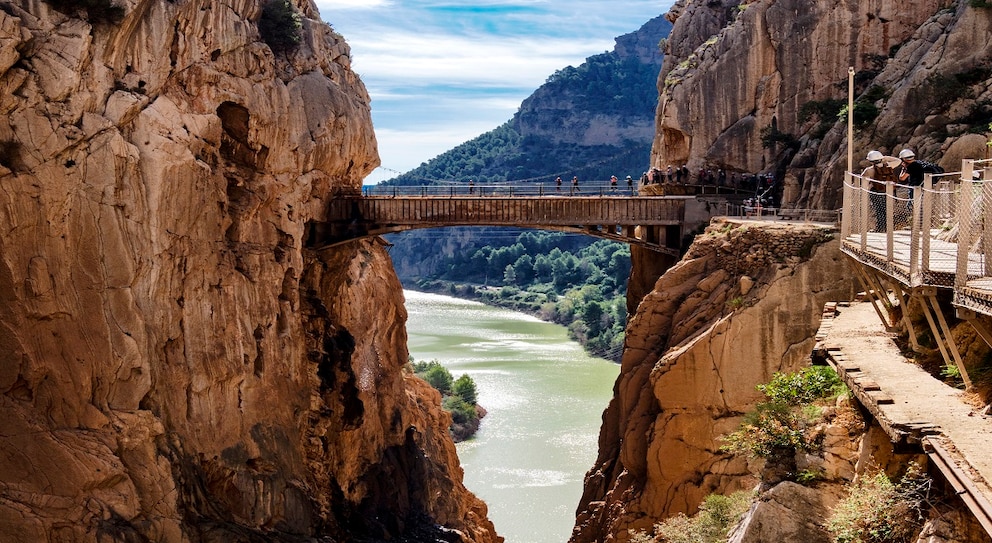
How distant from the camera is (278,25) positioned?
27.2 metres

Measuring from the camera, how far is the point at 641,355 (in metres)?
26.2

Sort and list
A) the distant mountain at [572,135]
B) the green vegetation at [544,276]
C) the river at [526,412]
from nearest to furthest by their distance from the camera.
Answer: the river at [526,412]
the green vegetation at [544,276]
the distant mountain at [572,135]

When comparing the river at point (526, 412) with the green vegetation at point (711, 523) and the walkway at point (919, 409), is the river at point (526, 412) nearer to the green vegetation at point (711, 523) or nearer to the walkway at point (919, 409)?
the green vegetation at point (711, 523)

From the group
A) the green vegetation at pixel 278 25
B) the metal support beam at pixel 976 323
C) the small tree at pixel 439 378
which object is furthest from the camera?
the small tree at pixel 439 378

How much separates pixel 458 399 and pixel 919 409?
4706 cm

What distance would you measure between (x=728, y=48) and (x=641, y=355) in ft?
42.2

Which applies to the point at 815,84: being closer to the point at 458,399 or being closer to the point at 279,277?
the point at 279,277

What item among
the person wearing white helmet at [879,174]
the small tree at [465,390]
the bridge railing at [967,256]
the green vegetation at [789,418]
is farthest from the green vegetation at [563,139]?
the bridge railing at [967,256]

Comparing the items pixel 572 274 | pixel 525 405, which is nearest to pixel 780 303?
pixel 525 405

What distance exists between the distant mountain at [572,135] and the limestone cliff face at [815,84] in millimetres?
101483

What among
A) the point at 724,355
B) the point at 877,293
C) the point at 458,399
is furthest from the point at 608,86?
the point at 877,293

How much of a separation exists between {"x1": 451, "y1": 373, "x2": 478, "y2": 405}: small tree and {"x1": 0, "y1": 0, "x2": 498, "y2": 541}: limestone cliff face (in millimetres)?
24637

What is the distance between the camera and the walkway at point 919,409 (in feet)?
23.4

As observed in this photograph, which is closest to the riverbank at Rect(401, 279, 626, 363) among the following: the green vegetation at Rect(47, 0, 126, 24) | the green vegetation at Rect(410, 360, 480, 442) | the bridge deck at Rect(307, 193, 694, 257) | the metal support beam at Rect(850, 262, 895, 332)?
the green vegetation at Rect(410, 360, 480, 442)
